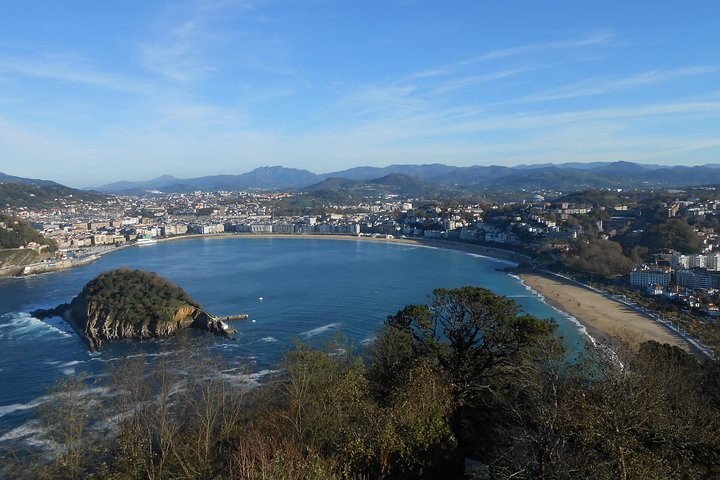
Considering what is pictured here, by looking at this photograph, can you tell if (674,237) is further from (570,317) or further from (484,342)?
(484,342)

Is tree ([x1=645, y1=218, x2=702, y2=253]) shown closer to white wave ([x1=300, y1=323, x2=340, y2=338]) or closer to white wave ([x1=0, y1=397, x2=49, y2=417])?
white wave ([x1=300, y1=323, x2=340, y2=338])

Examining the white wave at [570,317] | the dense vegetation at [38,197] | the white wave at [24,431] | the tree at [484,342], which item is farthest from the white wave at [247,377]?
the dense vegetation at [38,197]

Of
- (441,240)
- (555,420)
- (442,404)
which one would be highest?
(555,420)

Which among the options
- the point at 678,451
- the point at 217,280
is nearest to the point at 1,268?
the point at 217,280

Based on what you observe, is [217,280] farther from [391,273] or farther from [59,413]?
[59,413]

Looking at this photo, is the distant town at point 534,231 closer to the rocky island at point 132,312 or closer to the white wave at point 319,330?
the white wave at point 319,330

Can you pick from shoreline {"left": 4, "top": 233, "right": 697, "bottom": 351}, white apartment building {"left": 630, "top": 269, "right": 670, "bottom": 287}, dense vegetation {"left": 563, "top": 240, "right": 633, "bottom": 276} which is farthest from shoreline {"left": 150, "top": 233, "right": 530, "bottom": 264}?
white apartment building {"left": 630, "top": 269, "right": 670, "bottom": 287}

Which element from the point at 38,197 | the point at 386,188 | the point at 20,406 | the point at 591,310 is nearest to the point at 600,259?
the point at 591,310
